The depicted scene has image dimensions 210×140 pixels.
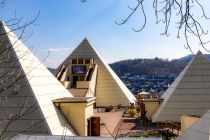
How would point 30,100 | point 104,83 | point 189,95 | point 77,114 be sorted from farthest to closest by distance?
point 104,83 → point 189,95 → point 77,114 → point 30,100

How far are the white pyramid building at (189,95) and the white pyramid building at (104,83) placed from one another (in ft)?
44.5

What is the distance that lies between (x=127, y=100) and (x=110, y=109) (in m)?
6.24

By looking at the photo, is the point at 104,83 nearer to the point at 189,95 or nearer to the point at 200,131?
the point at 189,95

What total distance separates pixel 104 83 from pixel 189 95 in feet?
56.4

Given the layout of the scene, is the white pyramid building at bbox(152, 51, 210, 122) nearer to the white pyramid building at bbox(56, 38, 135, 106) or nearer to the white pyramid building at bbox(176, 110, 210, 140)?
the white pyramid building at bbox(56, 38, 135, 106)

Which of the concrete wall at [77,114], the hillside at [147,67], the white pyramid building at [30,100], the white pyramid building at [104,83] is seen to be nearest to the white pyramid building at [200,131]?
the white pyramid building at [30,100]

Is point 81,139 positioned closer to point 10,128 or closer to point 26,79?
point 10,128

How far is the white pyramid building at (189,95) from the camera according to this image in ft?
83.6

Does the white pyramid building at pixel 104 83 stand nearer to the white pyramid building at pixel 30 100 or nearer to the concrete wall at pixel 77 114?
the white pyramid building at pixel 30 100

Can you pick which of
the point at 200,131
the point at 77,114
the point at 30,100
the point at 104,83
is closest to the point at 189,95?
the point at 77,114

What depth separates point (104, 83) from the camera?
42.6 meters

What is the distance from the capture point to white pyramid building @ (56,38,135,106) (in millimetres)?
40812

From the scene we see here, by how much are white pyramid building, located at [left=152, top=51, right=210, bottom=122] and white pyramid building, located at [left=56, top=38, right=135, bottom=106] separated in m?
13.6

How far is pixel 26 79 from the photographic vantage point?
699 inches
